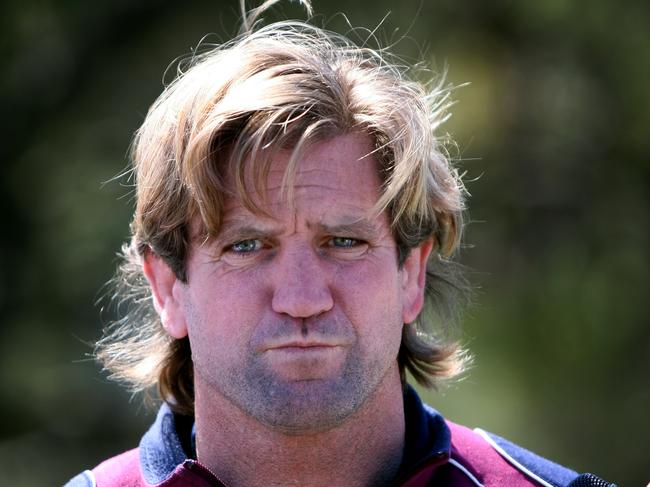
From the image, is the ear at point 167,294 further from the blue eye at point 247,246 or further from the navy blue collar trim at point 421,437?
the navy blue collar trim at point 421,437

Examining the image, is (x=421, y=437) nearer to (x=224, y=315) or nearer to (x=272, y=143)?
(x=224, y=315)

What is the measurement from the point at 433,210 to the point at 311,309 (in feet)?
1.73

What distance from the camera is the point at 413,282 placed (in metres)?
2.60

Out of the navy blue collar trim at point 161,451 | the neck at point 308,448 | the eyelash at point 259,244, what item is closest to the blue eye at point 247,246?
the eyelash at point 259,244

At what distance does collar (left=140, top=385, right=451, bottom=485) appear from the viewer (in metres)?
2.42

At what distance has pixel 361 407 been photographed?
238 centimetres

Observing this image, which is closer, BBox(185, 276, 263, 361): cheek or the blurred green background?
BBox(185, 276, 263, 361): cheek

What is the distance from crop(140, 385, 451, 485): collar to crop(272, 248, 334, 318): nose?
402mm

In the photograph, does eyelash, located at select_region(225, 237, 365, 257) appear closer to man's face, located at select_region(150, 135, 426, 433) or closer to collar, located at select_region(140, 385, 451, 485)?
man's face, located at select_region(150, 135, 426, 433)

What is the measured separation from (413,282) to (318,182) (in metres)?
0.38

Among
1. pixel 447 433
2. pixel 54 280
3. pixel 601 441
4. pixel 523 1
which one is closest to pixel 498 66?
pixel 523 1

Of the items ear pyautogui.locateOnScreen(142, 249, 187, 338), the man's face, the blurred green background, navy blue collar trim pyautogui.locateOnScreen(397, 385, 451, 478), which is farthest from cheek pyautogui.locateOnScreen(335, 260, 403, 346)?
the blurred green background

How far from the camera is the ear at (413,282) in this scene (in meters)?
2.56

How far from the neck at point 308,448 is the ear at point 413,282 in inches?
5.7
